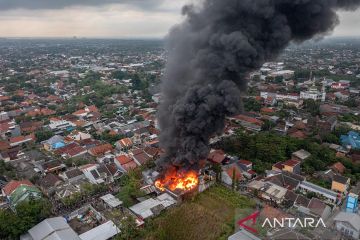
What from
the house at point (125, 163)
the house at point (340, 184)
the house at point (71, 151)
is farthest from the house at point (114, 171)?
the house at point (340, 184)

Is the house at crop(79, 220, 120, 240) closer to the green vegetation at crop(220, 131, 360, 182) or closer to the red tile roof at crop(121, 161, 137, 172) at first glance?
the red tile roof at crop(121, 161, 137, 172)

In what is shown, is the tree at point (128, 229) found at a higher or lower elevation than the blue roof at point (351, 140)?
lower

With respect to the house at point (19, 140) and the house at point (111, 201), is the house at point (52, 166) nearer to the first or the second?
the house at point (19, 140)

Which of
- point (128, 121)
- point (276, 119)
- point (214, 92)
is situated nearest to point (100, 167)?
point (214, 92)

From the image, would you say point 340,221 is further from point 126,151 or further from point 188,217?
point 126,151

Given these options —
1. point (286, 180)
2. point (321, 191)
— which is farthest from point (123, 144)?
point (321, 191)

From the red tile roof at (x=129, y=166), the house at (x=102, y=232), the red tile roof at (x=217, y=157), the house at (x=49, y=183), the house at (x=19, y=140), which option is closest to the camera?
the house at (x=102, y=232)

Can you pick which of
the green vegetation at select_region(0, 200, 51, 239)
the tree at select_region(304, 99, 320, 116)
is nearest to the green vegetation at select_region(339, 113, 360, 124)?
the tree at select_region(304, 99, 320, 116)

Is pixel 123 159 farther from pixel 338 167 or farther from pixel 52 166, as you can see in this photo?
pixel 338 167
